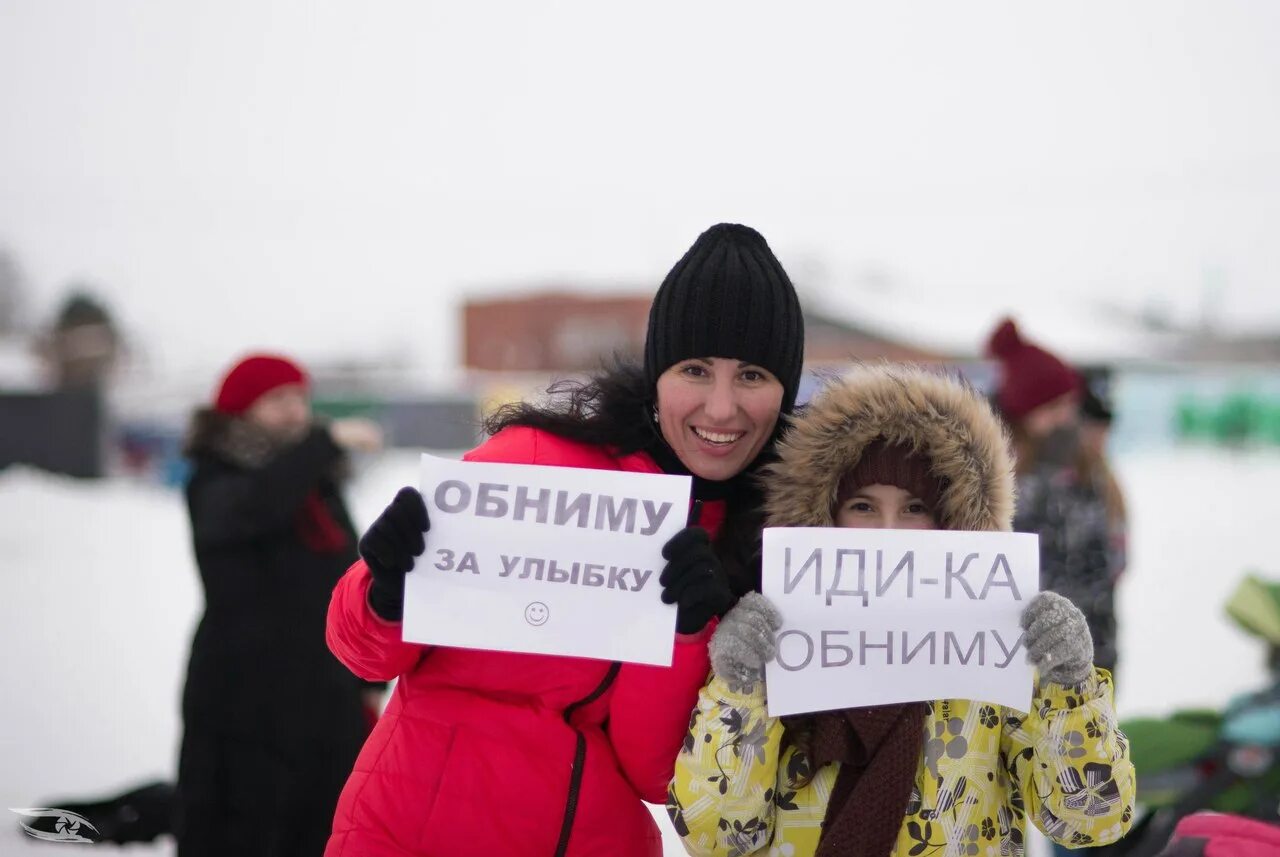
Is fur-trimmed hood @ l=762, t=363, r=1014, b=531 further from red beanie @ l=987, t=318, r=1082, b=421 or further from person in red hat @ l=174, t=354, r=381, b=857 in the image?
red beanie @ l=987, t=318, r=1082, b=421

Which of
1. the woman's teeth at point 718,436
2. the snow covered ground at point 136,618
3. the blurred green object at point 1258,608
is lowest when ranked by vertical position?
the snow covered ground at point 136,618

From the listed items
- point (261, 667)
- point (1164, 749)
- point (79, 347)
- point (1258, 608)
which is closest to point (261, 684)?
point (261, 667)

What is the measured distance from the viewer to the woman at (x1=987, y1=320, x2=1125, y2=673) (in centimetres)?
354

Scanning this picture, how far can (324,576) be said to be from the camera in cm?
325

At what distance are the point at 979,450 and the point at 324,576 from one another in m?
2.14

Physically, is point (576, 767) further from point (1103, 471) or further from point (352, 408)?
point (352, 408)

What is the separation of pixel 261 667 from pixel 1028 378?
2707 millimetres

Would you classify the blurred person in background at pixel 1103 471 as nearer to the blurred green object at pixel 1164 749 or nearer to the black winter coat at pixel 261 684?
the blurred green object at pixel 1164 749

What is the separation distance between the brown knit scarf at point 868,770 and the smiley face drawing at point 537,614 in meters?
0.45

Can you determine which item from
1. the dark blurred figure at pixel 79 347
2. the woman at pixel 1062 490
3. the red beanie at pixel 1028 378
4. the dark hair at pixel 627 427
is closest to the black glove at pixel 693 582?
the dark hair at pixel 627 427

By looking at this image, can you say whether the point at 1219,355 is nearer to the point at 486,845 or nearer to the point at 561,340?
the point at 561,340

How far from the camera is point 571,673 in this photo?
169cm

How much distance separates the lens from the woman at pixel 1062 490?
3545 mm

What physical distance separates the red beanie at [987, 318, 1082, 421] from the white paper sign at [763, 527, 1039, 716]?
2.36 metres
